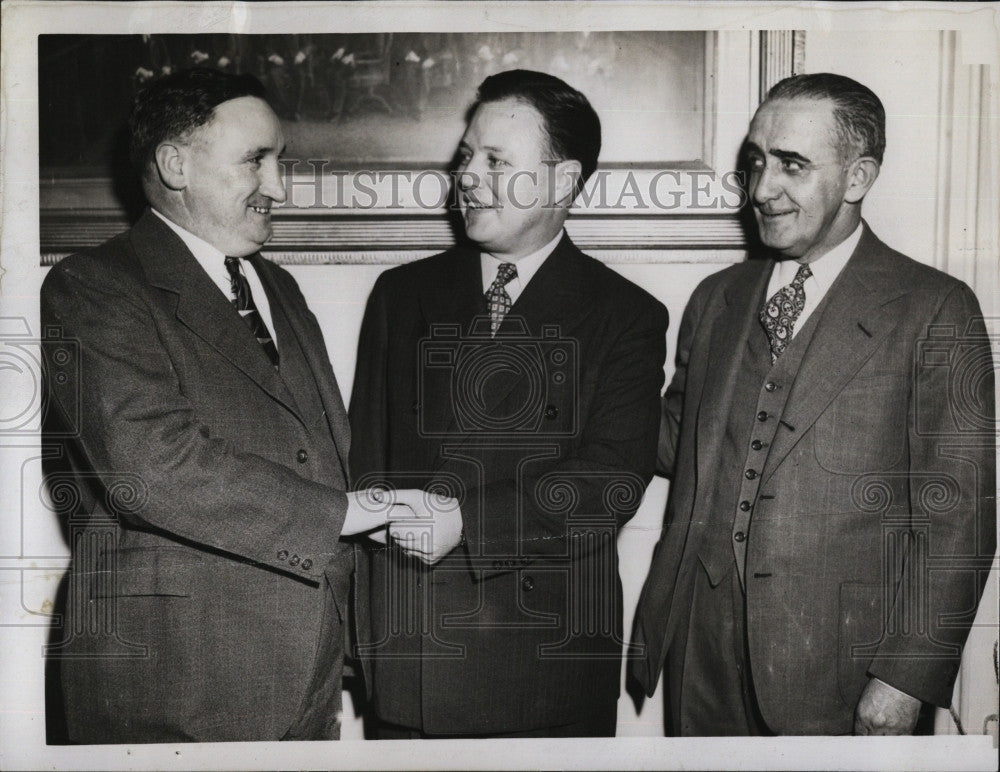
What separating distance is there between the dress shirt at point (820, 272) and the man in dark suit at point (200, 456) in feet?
3.50

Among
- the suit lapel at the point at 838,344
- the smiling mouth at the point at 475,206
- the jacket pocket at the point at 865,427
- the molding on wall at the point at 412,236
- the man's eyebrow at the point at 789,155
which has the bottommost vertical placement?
the jacket pocket at the point at 865,427

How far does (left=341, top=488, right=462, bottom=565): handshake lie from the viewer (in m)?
2.33

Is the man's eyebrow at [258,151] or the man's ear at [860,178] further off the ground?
the man's eyebrow at [258,151]

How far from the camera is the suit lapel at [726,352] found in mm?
2334

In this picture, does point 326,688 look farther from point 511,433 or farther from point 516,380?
point 516,380

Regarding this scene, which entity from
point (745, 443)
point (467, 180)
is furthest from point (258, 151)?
point (745, 443)

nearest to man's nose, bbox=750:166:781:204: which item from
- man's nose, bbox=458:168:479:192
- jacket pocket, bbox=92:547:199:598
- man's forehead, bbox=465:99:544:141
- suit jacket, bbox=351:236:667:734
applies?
suit jacket, bbox=351:236:667:734

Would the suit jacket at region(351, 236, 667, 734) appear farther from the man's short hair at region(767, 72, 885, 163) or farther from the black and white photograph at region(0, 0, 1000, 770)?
the man's short hair at region(767, 72, 885, 163)

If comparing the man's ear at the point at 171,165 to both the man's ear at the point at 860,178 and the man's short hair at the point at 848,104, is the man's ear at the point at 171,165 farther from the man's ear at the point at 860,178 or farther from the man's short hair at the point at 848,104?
the man's ear at the point at 860,178

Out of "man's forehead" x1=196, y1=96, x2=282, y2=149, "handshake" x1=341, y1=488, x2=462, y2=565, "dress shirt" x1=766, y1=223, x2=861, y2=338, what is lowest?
"handshake" x1=341, y1=488, x2=462, y2=565

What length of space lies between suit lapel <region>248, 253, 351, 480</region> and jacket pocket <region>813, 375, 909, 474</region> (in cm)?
109

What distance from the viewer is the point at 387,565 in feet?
7.72

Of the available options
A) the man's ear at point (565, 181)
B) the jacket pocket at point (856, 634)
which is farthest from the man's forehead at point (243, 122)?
the jacket pocket at point (856, 634)

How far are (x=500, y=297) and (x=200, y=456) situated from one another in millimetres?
775
